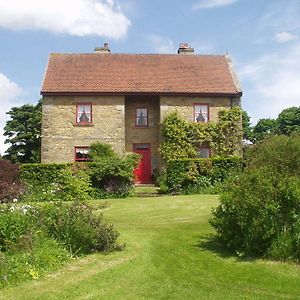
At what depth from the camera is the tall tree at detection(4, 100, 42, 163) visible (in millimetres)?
39094

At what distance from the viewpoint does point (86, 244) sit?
1070 centimetres

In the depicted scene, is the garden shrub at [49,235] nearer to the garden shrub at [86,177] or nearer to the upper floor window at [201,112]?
the garden shrub at [86,177]

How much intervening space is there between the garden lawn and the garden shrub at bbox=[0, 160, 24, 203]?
31.0ft

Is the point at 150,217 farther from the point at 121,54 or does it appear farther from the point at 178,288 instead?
the point at 121,54

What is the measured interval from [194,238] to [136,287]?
416cm

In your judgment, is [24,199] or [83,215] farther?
[24,199]

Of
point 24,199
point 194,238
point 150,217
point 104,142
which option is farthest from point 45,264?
point 104,142

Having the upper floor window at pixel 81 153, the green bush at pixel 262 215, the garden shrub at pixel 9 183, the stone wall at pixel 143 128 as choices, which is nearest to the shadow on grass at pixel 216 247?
the green bush at pixel 262 215

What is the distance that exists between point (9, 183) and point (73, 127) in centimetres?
882

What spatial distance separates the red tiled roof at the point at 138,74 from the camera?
3016 centimetres

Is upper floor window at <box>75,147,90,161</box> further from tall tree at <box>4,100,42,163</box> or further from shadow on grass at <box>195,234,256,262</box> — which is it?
shadow on grass at <box>195,234,256,262</box>

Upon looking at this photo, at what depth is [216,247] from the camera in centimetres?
1126

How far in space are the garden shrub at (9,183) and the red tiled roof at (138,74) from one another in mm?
7856

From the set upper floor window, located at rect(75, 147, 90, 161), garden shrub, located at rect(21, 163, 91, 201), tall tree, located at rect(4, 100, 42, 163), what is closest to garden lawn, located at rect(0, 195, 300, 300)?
garden shrub, located at rect(21, 163, 91, 201)
